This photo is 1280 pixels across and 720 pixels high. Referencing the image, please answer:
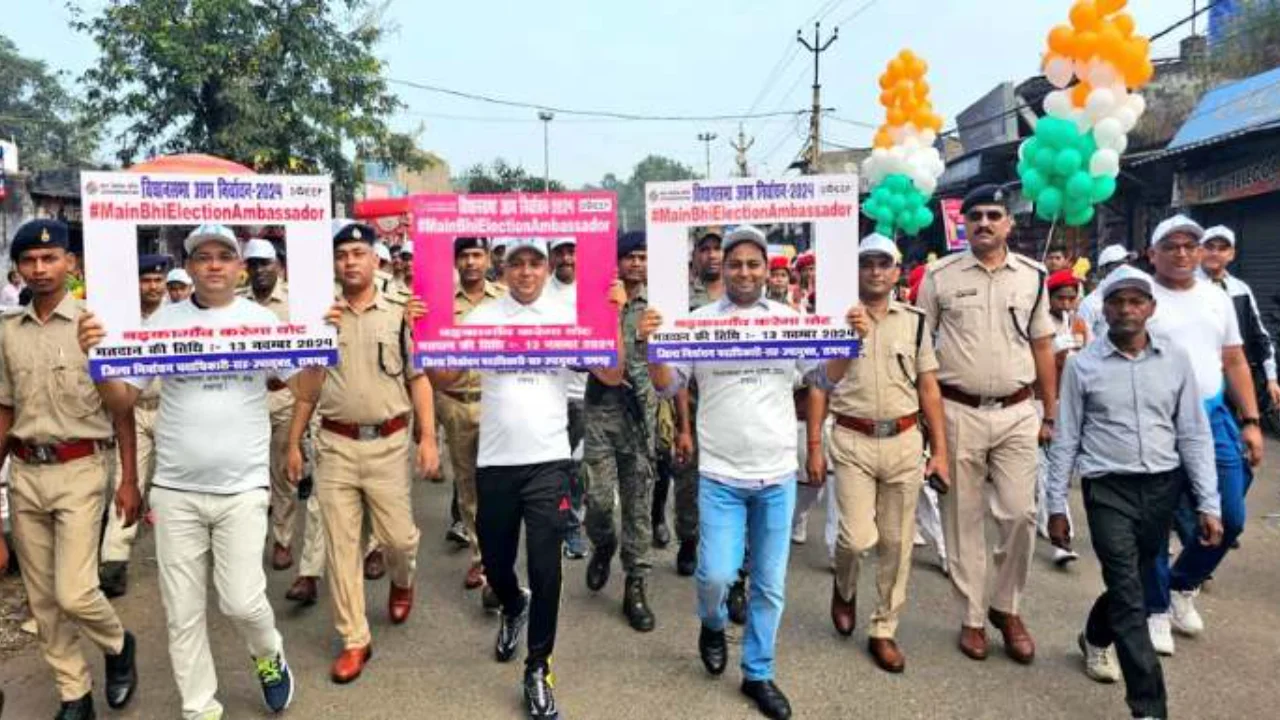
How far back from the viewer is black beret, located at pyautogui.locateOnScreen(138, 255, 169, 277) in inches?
172

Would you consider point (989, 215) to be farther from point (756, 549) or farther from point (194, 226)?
point (194, 226)

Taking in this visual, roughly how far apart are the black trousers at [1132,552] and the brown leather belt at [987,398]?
0.57 m

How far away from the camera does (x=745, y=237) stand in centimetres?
358

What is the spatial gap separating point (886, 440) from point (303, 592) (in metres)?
3.24

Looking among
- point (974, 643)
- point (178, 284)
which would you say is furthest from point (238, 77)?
point (974, 643)

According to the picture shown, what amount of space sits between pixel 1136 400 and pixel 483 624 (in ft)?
10.7

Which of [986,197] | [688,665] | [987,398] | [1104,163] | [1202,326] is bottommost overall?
[688,665]

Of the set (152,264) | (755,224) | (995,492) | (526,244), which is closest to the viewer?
(755,224)

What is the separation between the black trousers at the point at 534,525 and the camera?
11.6 feet

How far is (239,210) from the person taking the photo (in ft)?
11.3

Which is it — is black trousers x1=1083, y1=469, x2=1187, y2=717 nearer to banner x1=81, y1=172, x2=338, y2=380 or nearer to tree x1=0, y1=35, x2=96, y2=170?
banner x1=81, y1=172, x2=338, y2=380

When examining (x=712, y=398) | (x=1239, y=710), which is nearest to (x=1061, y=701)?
(x=1239, y=710)

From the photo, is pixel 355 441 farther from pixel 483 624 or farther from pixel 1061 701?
pixel 1061 701

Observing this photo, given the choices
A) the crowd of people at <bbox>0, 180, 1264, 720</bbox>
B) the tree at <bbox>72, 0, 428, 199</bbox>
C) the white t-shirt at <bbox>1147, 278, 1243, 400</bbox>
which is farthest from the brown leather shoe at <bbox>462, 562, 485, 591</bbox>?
the tree at <bbox>72, 0, 428, 199</bbox>
